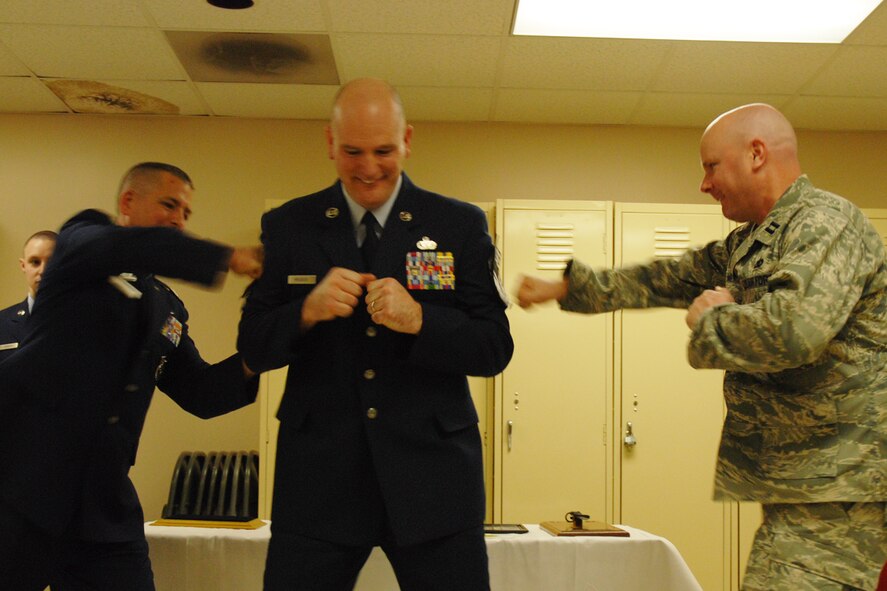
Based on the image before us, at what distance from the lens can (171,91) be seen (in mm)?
4844

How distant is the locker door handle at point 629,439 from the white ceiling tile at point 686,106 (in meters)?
1.88

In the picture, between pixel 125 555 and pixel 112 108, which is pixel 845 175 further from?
pixel 125 555

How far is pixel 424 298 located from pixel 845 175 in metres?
4.60

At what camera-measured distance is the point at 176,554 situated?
8.54 ft

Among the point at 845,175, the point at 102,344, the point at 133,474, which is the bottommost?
the point at 133,474

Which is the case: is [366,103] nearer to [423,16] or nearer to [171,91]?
[423,16]

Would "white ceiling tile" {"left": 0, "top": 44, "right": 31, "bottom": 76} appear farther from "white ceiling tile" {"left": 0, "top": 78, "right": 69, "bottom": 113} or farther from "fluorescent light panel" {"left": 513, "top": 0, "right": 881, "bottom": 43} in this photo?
"fluorescent light panel" {"left": 513, "top": 0, "right": 881, "bottom": 43}

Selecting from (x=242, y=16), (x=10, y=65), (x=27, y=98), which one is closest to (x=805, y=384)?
(x=242, y=16)

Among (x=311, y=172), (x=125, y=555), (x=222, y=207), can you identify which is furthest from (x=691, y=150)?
(x=125, y=555)

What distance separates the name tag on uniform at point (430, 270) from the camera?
1777 mm

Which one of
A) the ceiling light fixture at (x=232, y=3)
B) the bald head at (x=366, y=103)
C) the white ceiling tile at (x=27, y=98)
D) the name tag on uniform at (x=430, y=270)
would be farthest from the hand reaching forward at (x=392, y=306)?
the white ceiling tile at (x=27, y=98)

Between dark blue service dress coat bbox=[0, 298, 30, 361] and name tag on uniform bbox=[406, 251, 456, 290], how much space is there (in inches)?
114

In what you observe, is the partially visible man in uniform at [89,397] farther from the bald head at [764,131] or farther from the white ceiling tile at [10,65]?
the white ceiling tile at [10,65]

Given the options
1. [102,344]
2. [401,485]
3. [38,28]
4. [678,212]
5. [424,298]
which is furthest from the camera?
[678,212]
